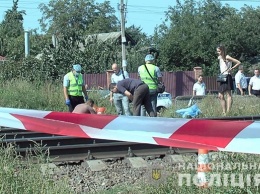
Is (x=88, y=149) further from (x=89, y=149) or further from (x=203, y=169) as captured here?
(x=203, y=169)

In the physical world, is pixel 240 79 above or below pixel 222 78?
below

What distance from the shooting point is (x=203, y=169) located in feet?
17.9

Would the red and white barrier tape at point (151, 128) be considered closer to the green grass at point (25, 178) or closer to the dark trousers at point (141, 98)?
the green grass at point (25, 178)

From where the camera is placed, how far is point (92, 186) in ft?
22.8

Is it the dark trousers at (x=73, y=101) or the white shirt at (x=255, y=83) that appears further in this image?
the white shirt at (x=255, y=83)

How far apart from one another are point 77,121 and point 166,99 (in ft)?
39.3

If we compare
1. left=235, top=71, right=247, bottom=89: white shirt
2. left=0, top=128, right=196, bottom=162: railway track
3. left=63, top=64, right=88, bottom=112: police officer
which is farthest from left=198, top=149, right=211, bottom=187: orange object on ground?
left=235, top=71, right=247, bottom=89: white shirt

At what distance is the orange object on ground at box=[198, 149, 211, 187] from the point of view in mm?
5406

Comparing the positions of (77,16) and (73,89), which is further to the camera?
(77,16)

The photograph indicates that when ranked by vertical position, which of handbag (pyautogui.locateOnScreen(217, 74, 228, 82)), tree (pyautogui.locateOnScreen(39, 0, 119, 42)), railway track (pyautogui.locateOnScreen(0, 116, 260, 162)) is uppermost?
tree (pyautogui.locateOnScreen(39, 0, 119, 42))

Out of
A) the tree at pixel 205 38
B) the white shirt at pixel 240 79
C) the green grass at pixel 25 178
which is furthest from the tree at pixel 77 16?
the green grass at pixel 25 178

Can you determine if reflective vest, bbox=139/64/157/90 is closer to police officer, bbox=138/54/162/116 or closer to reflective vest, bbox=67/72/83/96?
police officer, bbox=138/54/162/116

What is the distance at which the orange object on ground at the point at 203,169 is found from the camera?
17.7 ft

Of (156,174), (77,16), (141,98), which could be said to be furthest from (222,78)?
(77,16)
